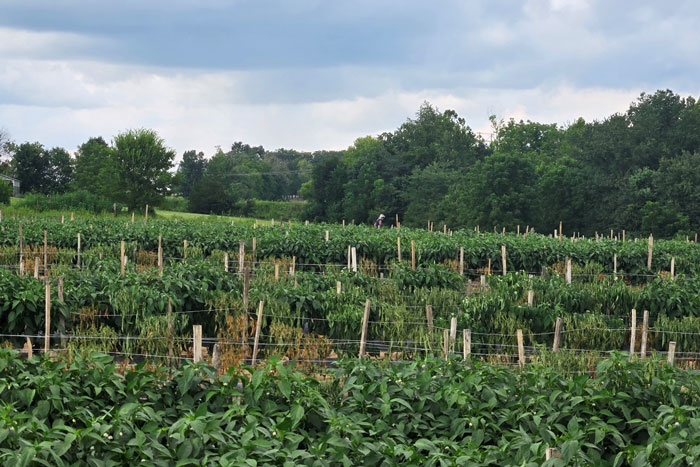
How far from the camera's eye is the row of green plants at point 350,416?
491 centimetres

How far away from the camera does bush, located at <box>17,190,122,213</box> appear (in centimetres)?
5503

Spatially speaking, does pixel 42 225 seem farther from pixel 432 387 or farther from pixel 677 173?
pixel 677 173

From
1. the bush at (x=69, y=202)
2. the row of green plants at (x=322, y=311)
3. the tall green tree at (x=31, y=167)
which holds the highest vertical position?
the tall green tree at (x=31, y=167)

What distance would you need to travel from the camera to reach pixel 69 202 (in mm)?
56406

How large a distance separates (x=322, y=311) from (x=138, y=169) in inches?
2042

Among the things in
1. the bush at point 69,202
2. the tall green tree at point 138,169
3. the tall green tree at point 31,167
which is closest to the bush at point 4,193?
the bush at point 69,202

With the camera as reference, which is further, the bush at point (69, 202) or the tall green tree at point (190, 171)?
the tall green tree at point (190, 171)

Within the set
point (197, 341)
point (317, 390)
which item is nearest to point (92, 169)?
point (197, 341)

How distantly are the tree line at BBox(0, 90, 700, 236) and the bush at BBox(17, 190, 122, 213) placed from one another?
3.31m

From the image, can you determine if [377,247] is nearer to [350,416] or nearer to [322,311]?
[322,311]

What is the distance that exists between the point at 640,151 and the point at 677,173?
203 inches

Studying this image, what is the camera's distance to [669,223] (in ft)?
151

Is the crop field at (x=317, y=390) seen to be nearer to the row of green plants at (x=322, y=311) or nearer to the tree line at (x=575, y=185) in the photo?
the row of green plants at (x=322, y=311)

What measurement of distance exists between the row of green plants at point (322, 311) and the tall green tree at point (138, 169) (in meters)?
47.5
